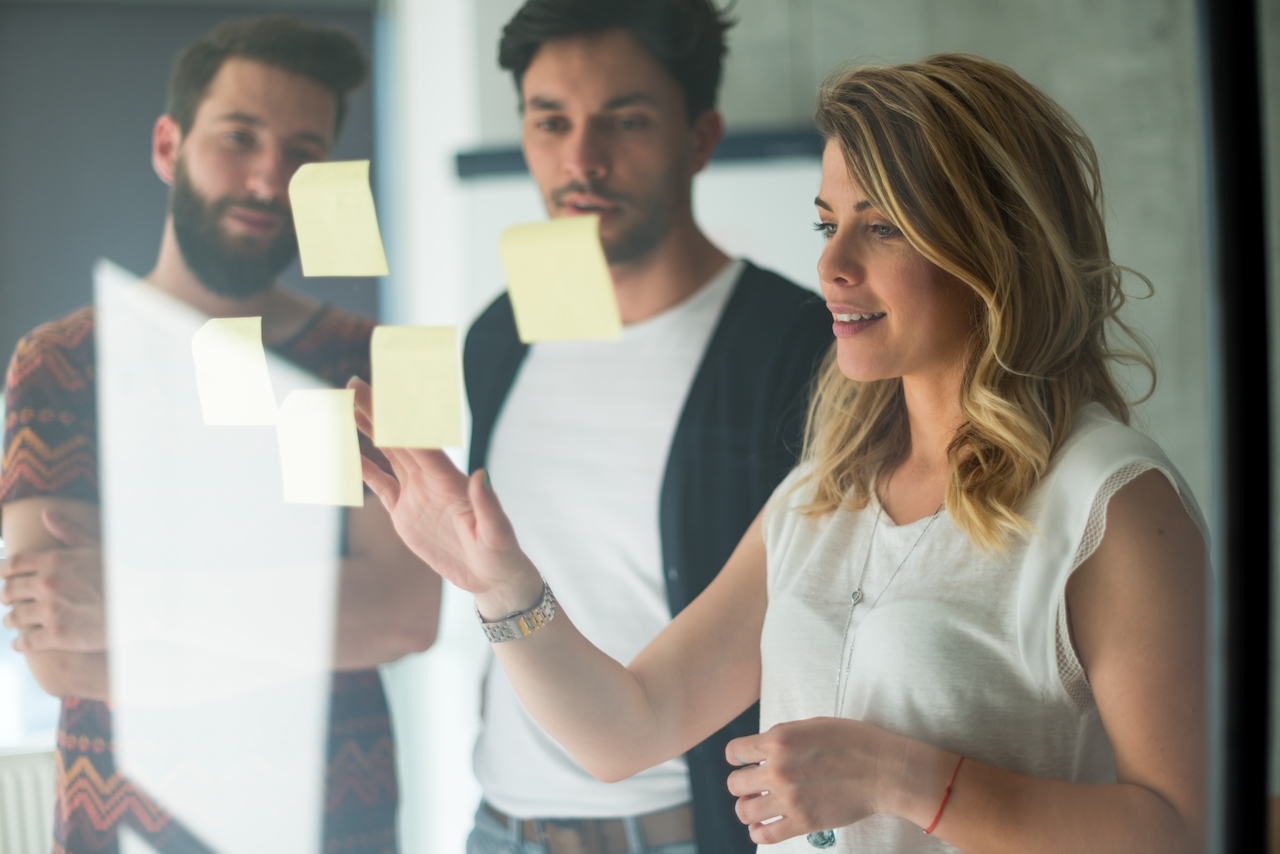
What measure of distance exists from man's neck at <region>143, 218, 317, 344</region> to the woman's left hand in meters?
0.74

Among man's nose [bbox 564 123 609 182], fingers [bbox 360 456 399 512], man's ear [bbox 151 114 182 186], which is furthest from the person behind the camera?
man's ear [bbox 151 114 182 186]

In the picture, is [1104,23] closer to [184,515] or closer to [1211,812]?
[1211,812]

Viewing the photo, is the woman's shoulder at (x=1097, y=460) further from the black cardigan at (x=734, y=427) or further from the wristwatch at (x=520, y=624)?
the wristwatch at (x=520, y=624)

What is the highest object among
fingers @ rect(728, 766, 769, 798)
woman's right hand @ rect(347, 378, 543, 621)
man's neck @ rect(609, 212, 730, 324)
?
man's neck @ rect(609, 212, 730, 324)

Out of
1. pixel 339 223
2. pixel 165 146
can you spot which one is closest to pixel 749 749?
pixel 339 223

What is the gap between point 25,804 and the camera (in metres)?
Answer: 1.09

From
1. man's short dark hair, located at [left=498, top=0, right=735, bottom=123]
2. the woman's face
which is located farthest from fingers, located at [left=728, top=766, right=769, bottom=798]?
man's short dark hair, located at [left=498, top=0, right=735, bottom=123]

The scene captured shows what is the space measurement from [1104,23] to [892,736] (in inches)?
34.1

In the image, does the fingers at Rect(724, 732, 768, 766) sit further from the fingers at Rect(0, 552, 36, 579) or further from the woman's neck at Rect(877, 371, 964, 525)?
the fingers at Rect(0, 552, 36, 579)

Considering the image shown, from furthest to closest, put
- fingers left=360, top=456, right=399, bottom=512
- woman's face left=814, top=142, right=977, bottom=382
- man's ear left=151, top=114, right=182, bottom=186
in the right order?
1. man's ear left=151, top=114, right=182, bottom=186
2. fingers left=360, top=456, right=399, bottom=512
3. woman's face left=814, top=142, right=977, bottom=382

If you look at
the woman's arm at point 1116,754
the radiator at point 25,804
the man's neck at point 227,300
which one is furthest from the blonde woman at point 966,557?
the radiator at point 25,804

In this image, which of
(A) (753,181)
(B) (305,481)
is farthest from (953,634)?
(B) (305,481)

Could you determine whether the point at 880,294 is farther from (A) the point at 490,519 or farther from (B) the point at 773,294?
(A) the point at 490,519

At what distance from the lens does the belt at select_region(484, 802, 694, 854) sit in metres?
0.97
